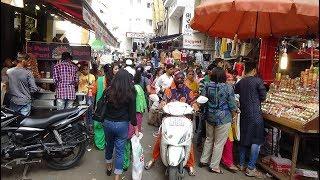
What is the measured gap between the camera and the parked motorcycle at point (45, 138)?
5.58m

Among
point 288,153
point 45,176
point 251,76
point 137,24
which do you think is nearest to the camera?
point 45,176

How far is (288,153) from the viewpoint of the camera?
825 centimetres

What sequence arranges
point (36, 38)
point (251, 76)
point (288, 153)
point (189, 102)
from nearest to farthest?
point (189, 102)
point (251, 76)
point (288, 153)
point (36, 38)

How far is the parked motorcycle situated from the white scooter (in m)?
1.58

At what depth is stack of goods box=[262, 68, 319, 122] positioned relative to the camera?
621 centimetres

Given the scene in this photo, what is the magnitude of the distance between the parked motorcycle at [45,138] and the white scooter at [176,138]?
1582 mm

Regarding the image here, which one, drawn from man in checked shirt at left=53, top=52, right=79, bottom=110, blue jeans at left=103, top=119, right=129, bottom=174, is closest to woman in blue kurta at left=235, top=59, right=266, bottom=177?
blue jeans at left=103, top=119, right=129, bottom=174

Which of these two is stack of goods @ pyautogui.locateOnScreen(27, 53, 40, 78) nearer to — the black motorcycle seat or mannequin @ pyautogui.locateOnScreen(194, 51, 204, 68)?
the black motorcycle seat

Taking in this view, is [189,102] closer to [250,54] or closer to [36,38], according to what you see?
[250,54]

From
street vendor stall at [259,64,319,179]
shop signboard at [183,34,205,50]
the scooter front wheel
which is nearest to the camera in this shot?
the scooter front wheel

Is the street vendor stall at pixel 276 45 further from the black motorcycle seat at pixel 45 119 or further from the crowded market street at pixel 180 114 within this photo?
the black motorcycle seat at pixel 45 119

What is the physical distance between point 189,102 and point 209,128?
79cm

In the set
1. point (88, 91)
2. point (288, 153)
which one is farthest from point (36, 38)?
point (288, 153)

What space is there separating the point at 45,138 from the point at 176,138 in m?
2.28
